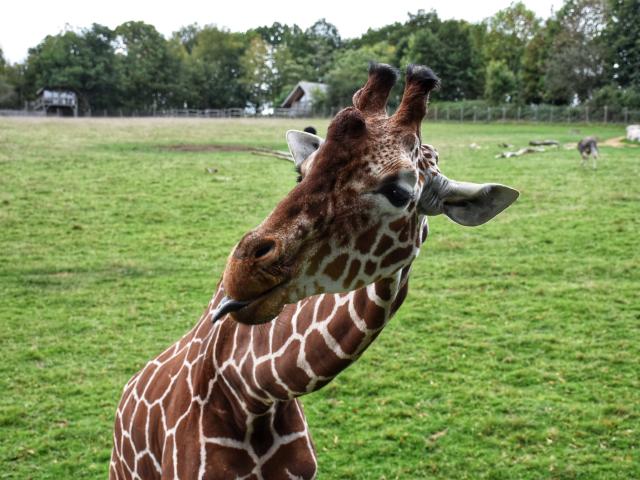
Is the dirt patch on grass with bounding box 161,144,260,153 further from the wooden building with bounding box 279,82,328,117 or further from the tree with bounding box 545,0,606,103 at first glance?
the wooden building with bounding box 279,82,328,117

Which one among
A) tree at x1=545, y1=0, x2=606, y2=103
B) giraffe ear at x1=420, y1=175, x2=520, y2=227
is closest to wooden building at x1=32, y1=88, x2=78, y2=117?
tree at x1=545, y1=0, x2=606, y2=103

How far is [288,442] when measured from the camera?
2.92 m

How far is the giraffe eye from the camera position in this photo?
2199 millimetres

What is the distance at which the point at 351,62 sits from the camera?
6681 centimetres

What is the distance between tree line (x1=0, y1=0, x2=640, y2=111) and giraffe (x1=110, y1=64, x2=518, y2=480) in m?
37.4

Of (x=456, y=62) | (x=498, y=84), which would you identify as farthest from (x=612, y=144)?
(x=456, y=62)

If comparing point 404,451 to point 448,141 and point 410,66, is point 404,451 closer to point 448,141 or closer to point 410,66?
point 410,66

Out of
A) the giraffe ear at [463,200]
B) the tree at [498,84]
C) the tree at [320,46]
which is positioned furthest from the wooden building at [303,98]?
the giraffe ear at [463,200]

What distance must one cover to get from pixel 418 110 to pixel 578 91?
57.1 meters

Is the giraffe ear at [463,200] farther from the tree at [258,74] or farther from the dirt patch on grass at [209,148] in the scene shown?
the tree at [258,74]

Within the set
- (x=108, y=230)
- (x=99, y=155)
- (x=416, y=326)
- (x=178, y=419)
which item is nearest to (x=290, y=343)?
(x=178, y=419)

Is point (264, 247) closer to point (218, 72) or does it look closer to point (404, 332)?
point (404, 332)

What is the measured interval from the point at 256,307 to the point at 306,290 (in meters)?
0.18

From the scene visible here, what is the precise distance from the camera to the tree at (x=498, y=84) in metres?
57.0
